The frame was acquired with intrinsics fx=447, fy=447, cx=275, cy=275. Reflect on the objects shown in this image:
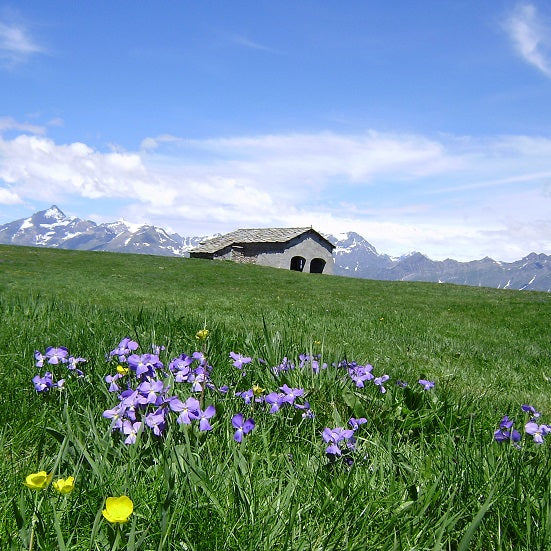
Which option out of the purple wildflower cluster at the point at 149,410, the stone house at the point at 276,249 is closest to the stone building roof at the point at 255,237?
the stone house at the point at 276,249

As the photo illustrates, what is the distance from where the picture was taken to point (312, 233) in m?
54.5

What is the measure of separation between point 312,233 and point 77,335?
51191mm

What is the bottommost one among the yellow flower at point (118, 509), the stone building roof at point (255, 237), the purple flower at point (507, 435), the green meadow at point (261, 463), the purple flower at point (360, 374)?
the green meadow at point (261, 463)

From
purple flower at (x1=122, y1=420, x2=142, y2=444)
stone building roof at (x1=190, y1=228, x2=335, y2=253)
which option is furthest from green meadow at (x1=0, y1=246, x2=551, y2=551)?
stone building roof at (x1=190, y1=228, x2=335, y2=253)

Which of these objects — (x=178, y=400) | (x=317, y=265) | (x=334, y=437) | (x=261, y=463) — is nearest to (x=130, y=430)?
(x=178, y=400)

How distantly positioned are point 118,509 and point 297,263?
178 feet

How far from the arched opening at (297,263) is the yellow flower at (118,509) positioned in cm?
5352

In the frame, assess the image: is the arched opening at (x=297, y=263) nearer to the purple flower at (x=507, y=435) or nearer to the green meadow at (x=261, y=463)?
the green meadow at (x=261, y=463)

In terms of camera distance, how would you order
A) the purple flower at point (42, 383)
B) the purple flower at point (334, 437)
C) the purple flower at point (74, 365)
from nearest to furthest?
1. the purple flower at point (334, 437)
2. the purple flower at point (42, 383)
3. the purple flower at point (74, 365)

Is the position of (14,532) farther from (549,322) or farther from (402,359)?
(549,322)

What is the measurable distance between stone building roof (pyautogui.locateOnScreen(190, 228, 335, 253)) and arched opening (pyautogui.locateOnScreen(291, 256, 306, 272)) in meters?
3.36

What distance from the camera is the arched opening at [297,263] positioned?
179 ft

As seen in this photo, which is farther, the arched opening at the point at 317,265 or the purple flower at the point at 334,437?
the arched opening at the point at 317,265

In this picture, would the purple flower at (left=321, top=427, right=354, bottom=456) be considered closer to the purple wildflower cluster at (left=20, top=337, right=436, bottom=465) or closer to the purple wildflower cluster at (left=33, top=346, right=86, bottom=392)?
the purple wildflower cluster at (left=20, top=337, right=436, bottom=465)
